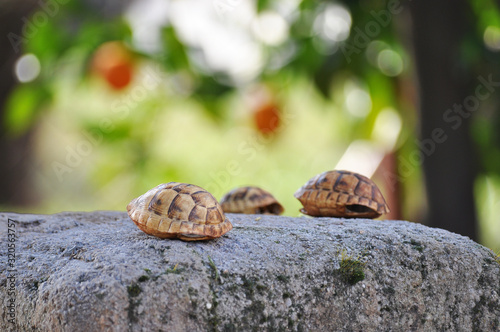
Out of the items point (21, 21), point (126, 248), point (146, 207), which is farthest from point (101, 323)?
point (21, 21)

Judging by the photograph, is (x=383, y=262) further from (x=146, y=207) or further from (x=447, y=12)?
(x=447, y=12)

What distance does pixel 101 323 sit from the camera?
154 cm

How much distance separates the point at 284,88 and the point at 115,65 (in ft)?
4.41

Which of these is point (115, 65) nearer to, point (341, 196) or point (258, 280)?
point (341, 196)

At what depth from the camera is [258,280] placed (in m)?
1.73

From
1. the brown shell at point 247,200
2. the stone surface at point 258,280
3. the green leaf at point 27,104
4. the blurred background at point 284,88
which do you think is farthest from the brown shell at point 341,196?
the green leaf at point 27,104

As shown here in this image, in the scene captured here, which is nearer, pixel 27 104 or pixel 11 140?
pixel 27 104

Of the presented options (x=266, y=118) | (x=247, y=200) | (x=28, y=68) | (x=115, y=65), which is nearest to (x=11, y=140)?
(x=28, y=68)

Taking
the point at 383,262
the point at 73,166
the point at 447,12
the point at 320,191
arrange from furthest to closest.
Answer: the point at 73,166, the point at 447,12, the point at 320,191, the point at 383,262

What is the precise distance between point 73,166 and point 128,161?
4.47ft

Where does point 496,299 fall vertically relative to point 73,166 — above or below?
below

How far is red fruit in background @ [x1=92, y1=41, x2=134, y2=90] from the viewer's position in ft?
13.5

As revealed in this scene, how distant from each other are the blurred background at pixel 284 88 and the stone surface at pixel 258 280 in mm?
1975

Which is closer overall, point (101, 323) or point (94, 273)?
point (101, 323)
